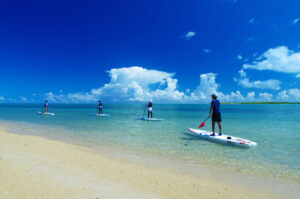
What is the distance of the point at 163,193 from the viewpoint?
4.57 metres

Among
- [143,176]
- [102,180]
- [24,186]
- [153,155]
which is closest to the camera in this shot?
[24,186]

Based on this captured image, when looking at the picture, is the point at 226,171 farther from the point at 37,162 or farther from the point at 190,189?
the point at 37,162

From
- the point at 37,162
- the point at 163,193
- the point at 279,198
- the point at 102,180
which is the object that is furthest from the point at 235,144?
the point at 37,162

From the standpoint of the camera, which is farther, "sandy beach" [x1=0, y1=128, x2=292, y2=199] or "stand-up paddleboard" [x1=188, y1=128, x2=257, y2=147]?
"stand-up paddleboard" [x1=188, y1=128, x2=257, y2=147]

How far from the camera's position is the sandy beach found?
4352mm

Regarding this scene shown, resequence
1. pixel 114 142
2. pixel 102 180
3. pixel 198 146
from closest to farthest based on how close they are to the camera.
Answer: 1. pixel 102 180
2. pixel 198 146
3. pixel 114 142

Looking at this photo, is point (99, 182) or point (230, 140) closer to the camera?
point (99, 182)

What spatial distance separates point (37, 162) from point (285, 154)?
11.2m

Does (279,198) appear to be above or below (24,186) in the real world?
below

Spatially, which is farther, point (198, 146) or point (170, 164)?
point (198, 146)

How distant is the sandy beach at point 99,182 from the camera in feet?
14.3

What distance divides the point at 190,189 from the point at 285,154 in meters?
7.00

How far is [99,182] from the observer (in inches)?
197

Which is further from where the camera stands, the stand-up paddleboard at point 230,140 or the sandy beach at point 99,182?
the stand-up paddleboard at point 230,140
